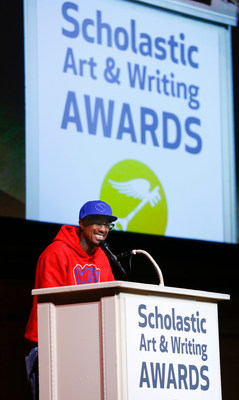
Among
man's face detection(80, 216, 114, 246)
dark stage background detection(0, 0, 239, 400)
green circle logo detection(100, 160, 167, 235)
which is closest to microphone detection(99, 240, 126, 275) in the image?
man's face detection(80, 216, 114, 246)

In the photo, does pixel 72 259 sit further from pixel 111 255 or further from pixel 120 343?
pixel 120 343

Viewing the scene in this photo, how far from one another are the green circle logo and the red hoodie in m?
1.47

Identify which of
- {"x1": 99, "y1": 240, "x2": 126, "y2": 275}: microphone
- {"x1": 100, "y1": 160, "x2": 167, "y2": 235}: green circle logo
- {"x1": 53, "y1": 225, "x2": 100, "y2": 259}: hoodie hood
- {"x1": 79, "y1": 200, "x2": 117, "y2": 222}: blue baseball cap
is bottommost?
{"x1": 99, "y1": 240, "x2": 126, "y2": 275}: microphone

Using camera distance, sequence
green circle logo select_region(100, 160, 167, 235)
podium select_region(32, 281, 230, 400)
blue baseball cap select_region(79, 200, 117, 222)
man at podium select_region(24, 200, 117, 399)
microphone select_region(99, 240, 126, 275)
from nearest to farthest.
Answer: podium select_region(32, 281, 230, 400), microphone select_region(99, 240, 126, 275), man at podium select_region(24, 200, 117, 399), blue baseball cap select_region(79, 200, 117, 222), green circle logo select_region(100, 160, 167, 235)

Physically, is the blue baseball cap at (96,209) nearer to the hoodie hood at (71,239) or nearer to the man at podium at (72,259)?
the man at podium at (72,259)

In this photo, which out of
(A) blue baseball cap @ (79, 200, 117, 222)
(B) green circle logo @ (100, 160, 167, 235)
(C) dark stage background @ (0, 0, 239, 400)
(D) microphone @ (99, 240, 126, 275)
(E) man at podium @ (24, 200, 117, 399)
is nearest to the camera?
(D) microphone @ (99, 240, 126, 275)

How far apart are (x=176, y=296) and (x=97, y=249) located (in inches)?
31.5

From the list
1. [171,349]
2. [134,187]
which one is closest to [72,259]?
[171,349]

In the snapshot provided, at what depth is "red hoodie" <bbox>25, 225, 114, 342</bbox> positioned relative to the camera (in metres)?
3.26

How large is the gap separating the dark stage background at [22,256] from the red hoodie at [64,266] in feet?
4.15

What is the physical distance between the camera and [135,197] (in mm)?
5145

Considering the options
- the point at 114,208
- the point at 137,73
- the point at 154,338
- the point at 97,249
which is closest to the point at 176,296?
the point at 154,338

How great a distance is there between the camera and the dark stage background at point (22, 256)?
468 centimetres

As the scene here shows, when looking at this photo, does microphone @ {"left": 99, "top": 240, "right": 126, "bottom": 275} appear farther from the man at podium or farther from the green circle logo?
the green circle logo
